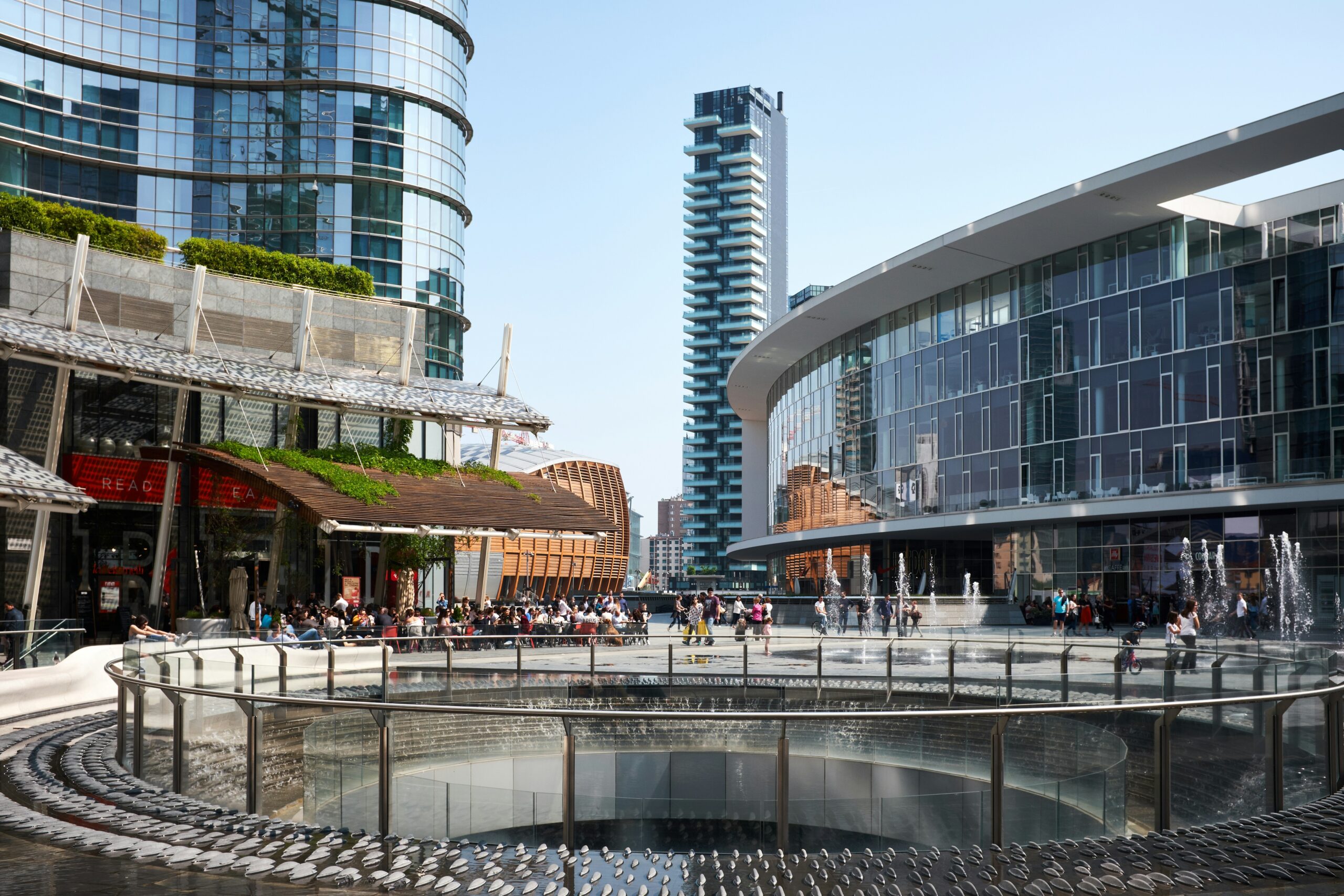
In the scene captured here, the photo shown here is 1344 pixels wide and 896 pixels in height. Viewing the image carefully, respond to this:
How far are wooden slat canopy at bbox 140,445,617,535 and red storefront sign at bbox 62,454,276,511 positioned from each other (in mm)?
500

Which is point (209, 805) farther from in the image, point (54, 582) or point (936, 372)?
point (936, 372)

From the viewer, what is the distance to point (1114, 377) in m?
42.5

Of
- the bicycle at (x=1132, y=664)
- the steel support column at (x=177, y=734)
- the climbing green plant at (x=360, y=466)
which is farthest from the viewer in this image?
the climbing green plant at (x=360, y=466)

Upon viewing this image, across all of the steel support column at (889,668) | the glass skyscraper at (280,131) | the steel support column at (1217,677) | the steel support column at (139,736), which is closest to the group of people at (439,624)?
the steel support column at (889,668)

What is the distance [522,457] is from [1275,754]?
83.1 meters

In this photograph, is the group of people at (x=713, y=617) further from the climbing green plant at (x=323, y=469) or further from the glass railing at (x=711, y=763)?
the glass railing at (x=711, y=763)

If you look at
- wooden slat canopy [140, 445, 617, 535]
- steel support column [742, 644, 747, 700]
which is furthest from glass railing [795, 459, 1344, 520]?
steel support column [742, 644, 747, 700]

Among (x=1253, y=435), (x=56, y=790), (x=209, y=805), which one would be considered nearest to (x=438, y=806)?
(x=209, y=805)

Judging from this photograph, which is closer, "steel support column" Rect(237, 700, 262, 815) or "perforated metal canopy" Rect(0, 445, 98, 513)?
"steel support column" Rect(237, 700, 262, 815)

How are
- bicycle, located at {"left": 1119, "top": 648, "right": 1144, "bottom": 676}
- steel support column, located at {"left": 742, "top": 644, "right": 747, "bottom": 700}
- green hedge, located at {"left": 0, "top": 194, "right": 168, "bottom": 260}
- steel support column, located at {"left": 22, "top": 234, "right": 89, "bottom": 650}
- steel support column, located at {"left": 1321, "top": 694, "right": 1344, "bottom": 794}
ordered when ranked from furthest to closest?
green hedge, located at {"left": 0, "top": 194, "right": 168, "bottom": 260}
steel support column, located at {"left": 22, "top": 234, "right": 89, "bottom": 650}
steel support column, located at {"left": 742, "top": 644, "right": 747, "bottom": 700}
bicycle, located at {"left": 1119, "top": 648, "right": 1144, "bottom": 676}
steel support column, located at {"left": 1321, "top": 694, "right": 1344, "bottom": 794}

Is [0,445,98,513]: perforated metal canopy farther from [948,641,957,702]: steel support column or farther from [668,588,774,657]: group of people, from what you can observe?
[948,641,957,702]: steel support column

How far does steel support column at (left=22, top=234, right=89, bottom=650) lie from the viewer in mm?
26250

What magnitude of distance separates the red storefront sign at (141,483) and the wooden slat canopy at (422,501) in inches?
19.7

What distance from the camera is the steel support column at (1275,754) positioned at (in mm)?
8023
